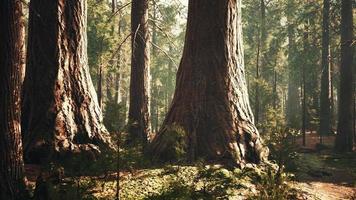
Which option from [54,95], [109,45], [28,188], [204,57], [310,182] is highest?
[109,45]

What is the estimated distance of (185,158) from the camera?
892 centimetres

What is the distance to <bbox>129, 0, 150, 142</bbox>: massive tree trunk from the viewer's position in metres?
13.4

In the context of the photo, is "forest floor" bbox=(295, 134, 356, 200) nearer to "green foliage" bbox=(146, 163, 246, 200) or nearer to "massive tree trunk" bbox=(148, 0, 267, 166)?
"massive tree trunk" bbox=(148, 0, 267, 166)

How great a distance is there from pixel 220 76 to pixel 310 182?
376cm

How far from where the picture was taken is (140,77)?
13562 millimetres

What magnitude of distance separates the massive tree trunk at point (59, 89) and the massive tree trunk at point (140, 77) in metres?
4.09

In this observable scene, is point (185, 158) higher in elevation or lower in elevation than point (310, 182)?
higher

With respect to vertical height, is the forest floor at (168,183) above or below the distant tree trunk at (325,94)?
below

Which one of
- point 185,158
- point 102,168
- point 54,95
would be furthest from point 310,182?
point 54,95

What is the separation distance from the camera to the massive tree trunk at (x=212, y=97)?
9.12 meters

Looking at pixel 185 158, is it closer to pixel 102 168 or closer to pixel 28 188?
pixel 102 168

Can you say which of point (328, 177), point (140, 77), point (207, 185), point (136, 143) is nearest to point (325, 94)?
point (328, 177)

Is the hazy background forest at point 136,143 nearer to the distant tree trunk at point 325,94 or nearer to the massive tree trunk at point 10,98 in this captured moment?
the massive tree trunk at point 10,98

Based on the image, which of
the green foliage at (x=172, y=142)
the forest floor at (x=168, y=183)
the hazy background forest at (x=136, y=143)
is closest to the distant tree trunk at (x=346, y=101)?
the hazy background forest at (x=136, y=143)
